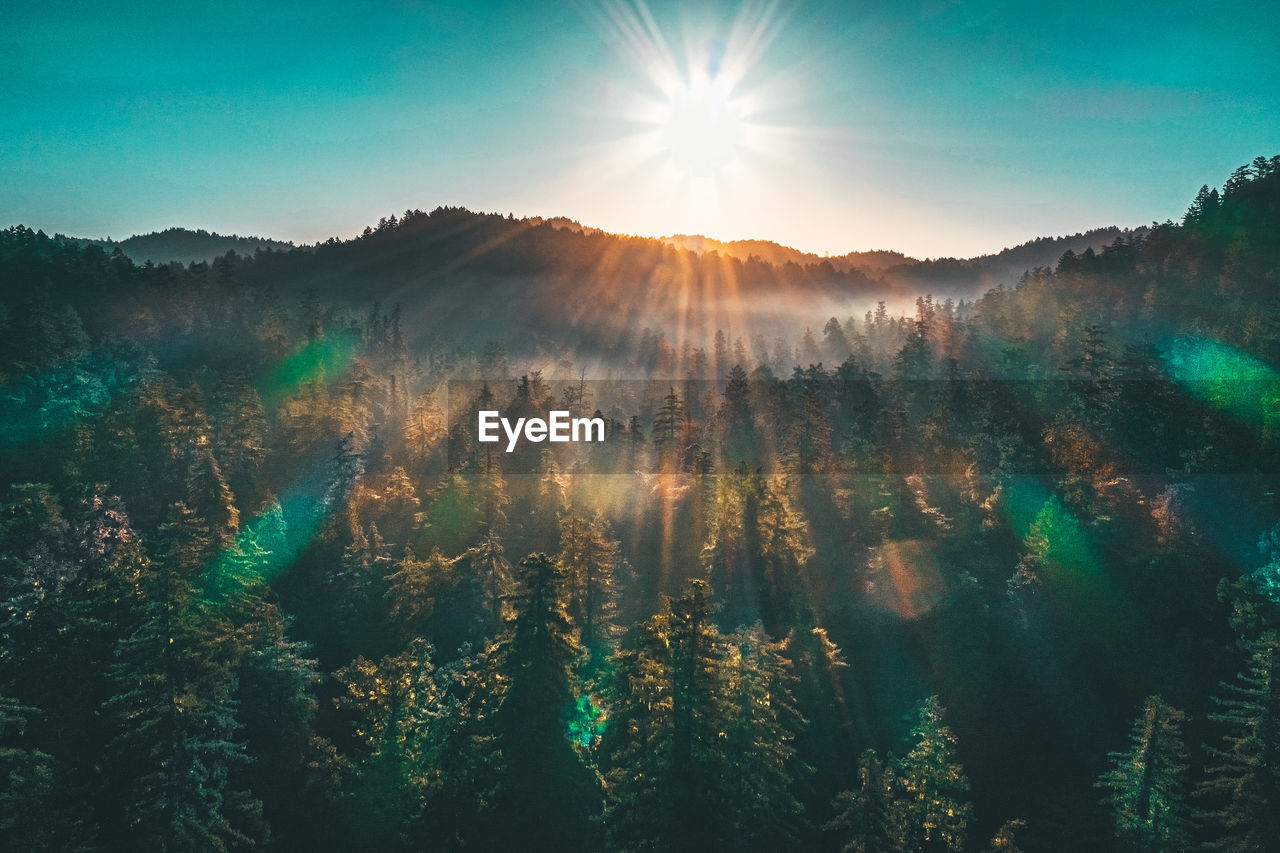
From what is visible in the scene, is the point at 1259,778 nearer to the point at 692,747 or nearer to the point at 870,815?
the point at 870,815

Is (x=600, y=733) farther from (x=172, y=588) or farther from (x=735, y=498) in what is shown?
(x=735, y=498)

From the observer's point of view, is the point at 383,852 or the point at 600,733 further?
the point at 600,733

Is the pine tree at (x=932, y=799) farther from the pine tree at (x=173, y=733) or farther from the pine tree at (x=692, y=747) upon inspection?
the pine tree at (x=173, y=733)

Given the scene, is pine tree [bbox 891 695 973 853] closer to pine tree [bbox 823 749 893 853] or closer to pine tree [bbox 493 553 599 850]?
pine tree [bbox 823 749 893 853]

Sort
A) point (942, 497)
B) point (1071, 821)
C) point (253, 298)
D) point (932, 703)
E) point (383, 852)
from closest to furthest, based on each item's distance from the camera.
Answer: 1. point (383, 852)
2. point (932, 703)
3. point (1071, 821)
4. point (942, 497)
5. point (253, 298)

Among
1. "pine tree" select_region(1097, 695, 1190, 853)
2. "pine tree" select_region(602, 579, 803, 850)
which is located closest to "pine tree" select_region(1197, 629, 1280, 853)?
"pine tree" select_region(1097, 695, 1190, 853)

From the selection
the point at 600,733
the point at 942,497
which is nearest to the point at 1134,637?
the point at 942,497

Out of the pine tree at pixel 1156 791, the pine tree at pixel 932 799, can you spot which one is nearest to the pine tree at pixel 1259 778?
the pine tree at pixel 1156 791

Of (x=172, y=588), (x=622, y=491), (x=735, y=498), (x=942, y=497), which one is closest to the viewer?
(x=172, y=588)

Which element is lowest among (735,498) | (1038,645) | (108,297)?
(1038,645)
